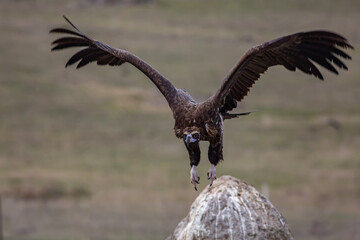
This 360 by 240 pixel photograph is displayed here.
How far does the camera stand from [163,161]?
32.5m

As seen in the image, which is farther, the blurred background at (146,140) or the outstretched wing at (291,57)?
the blurred background at (146,140)

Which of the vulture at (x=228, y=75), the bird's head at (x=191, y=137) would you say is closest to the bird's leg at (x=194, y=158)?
the vulture at (x=228, y=75)

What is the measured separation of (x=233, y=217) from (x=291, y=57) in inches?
93.1

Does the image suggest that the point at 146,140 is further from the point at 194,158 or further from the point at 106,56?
the point at 194,158

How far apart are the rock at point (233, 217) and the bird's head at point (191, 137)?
0.83m

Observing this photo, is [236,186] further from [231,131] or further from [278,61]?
[231,131]

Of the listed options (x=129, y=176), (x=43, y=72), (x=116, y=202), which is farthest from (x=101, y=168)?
(x=43, y=72)

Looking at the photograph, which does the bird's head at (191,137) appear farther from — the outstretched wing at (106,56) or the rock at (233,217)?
the rock at (233,217)

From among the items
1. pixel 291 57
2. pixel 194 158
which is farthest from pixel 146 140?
pixel 291 57

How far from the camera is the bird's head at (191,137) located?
1212 cm

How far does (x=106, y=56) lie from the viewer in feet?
45.5

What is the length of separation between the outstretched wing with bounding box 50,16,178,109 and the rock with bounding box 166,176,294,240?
1495 mm

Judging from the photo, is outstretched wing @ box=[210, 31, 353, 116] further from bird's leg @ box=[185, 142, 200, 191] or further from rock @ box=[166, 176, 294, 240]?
rock @ box=[166, 176, 294, 240]

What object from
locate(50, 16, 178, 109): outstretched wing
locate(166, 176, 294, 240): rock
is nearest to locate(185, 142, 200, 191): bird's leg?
locate(166, 176, 294, 240): rock
